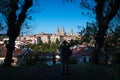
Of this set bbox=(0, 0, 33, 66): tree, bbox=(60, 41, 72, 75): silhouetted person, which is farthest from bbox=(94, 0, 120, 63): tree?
bbox=(60, 41, 72, 75): silhouetted person

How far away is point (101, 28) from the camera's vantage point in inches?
836

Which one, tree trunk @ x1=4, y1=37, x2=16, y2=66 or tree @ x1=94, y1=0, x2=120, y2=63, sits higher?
tree @ x1=94, y1=0, x2=120, y2=63

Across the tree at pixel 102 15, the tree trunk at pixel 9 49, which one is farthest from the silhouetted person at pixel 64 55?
the tree trunk at pixel 9 49

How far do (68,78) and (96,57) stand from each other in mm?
9252

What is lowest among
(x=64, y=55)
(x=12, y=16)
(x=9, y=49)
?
(x=64, y=55)

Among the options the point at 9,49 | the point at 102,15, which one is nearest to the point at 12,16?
the point at 9,49

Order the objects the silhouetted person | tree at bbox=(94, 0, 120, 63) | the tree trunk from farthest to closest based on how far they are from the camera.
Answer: the tree trunk → tree at bbox=(94, 0, 120, 63) → the silhouetted person

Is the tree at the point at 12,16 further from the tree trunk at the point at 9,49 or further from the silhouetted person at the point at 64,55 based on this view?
the silhouetted person at the point at 64,55

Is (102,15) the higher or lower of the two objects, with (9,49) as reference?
higher

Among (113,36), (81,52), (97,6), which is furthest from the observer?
(81,52)

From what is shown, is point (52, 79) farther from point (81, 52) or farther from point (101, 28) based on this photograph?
point (81, 52)

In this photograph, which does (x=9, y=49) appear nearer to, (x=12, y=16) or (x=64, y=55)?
(x=12, y=16)

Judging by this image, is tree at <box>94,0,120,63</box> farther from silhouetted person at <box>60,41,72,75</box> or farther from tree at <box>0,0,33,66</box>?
silhouetted person at <box>60,41,72,75</box>

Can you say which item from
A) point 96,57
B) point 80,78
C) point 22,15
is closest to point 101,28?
point 96,57
